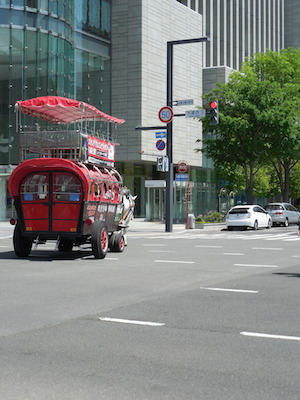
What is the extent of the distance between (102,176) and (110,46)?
109ft

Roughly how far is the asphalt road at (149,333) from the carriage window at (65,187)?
2.46 metres

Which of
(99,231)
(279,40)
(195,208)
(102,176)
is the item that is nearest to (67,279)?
(99,231)

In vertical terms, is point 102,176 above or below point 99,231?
above

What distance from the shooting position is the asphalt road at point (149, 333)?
4.99 m

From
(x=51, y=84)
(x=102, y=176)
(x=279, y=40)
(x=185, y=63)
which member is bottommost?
(x=102, y=176)

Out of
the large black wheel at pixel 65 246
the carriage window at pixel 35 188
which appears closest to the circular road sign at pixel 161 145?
the large black wheel at pixel 65 246

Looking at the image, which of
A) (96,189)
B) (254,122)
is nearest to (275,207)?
(254,122)

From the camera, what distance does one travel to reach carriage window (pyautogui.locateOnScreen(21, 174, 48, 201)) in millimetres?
16016

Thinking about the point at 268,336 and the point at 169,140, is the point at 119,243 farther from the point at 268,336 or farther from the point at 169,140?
the point at 169,140

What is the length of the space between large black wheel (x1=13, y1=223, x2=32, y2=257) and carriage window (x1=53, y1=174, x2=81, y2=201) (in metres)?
1.39

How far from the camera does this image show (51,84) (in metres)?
40.9

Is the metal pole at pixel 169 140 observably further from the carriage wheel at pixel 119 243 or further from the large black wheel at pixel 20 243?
the large black wheel at pixel 20 243

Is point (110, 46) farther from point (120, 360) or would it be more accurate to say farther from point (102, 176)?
point (120, 360)

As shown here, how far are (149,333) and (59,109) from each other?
41.4 ft
